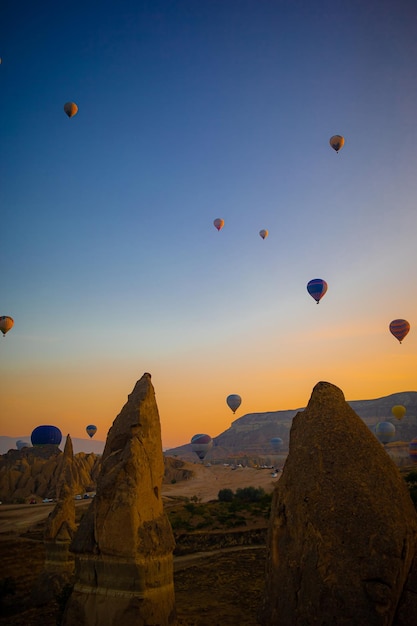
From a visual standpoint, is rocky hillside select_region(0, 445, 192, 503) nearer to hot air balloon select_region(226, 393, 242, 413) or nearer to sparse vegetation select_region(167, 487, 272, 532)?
hot air balloon select_region(226, 393, 242, 413)

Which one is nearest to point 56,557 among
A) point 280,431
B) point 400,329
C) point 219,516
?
point 219,516

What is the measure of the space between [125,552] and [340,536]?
4.76 metres

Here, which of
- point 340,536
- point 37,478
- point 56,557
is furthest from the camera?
point 37,478

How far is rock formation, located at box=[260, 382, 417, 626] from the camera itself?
210 inches

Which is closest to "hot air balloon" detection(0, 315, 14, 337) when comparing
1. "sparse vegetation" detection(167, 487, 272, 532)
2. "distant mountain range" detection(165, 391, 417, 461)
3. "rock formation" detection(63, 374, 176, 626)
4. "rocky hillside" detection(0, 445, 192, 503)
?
"rocky hillside" detection(0, 445, 192, 503)

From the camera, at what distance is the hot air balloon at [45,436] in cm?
8112

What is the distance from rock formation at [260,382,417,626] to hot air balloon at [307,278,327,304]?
136 feet

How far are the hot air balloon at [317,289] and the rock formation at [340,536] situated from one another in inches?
1628

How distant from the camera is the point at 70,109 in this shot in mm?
42875

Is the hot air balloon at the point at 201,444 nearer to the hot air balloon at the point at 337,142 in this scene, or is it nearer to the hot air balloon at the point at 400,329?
the hot air balloon at the point at 400,329

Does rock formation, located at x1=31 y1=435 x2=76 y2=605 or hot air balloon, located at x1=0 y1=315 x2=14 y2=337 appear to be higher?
hot air balloon, located at x1=0 y1=315 x2=14 y2=337

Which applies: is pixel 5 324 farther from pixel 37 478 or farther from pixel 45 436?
pixel 45 436

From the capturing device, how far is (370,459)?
6.15 meters

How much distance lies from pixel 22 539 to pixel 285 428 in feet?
569
